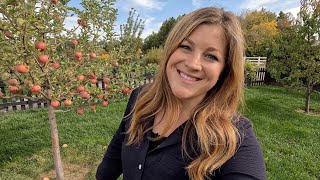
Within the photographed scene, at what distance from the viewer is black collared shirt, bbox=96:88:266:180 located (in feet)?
4.05

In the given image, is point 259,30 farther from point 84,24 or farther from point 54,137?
point 54,137

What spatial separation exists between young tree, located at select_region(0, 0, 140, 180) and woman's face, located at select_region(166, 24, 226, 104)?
1243mm

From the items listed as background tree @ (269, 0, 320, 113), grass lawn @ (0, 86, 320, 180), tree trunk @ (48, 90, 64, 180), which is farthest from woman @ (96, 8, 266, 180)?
background tree @ (269, 0, 320, 113)

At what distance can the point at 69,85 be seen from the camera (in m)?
3.14

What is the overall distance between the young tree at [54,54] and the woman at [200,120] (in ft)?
4.05

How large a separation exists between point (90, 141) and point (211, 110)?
13.2ft

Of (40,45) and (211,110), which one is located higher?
(40,45)

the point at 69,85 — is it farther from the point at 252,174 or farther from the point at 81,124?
the point at 81,124

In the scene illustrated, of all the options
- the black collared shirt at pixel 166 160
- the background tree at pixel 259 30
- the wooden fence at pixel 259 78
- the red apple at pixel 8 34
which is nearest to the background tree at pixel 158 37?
the background tree at pixel 259 30

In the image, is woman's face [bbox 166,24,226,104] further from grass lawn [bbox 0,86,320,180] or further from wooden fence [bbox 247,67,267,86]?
wooden fence [bbox 247,67,267,86]

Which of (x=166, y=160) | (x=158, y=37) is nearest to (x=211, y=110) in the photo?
(x=166, y=160)

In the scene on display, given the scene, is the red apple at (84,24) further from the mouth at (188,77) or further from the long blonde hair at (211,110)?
the mouth at (188,77)

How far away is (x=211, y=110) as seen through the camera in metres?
1.52

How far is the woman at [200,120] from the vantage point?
129 cm
